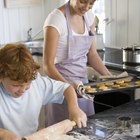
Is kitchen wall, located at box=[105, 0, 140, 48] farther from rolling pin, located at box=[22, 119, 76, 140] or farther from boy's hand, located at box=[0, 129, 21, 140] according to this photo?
boy's hand, located at box=[0, 129, 21, 140]

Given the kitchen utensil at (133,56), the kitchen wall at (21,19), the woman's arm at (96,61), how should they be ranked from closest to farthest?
the woman's arm at (96,61) < the kitchen utensil at (133,56) < the kitchen wall at (21,19)

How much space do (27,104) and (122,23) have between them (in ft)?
5.36

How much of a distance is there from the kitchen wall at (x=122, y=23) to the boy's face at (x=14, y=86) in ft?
5.43

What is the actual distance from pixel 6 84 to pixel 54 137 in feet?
0.97

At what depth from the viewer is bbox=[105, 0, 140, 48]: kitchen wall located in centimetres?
275

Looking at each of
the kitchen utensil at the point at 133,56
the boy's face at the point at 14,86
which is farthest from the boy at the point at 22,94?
the kitchen utensil at the point at 133,56

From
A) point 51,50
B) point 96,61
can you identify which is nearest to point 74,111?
point 51,50

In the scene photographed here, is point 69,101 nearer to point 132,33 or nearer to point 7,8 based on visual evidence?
point 132,33

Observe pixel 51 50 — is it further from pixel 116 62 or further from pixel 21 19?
pixel 21 19

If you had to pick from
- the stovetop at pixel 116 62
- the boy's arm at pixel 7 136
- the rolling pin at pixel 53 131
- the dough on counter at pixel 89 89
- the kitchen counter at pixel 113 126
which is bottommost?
the kitchen counter at pixel 113 126

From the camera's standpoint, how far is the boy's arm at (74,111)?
4.50 feet

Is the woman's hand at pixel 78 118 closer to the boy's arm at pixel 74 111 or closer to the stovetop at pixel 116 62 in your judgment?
the boy's arm at pixel 74 111

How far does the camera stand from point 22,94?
1.44m

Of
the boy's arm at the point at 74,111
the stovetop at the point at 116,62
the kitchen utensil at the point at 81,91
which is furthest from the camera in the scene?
the stovetop at the point at 116,62
